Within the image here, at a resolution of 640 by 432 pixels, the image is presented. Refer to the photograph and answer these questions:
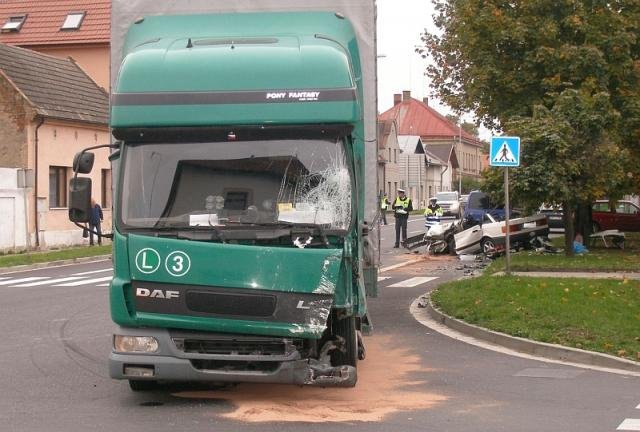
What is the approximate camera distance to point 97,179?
1622 inches

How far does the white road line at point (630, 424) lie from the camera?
8.23 m

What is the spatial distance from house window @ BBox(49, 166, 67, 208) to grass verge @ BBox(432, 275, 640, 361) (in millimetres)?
22974

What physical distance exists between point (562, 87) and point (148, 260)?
65.1 ft

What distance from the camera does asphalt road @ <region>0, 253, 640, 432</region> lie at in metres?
8.43

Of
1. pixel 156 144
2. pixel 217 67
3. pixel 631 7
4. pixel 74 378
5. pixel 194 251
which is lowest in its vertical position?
pixel 74 378

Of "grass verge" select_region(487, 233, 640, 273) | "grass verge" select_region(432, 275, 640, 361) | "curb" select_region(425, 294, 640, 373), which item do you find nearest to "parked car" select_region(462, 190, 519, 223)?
"grass verge" select_region(487, 233, 640, 273)

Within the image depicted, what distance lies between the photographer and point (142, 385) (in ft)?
31.3

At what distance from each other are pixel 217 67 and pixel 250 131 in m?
0.64

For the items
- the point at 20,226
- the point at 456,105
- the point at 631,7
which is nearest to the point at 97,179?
the point at 20,226

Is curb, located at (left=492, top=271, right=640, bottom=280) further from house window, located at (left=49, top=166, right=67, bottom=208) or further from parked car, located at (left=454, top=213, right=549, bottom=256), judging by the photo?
house window, located at (left=49, top=166, right=67, bottom=208)

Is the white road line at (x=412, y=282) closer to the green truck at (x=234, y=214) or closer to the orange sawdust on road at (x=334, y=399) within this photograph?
the orange sawdust on road at (x=334, y=399)

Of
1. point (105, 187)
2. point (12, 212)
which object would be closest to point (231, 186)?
point (12, 212)

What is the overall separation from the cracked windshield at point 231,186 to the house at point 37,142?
2514 cm

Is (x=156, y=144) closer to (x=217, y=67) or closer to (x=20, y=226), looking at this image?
(x=217, y=67)
